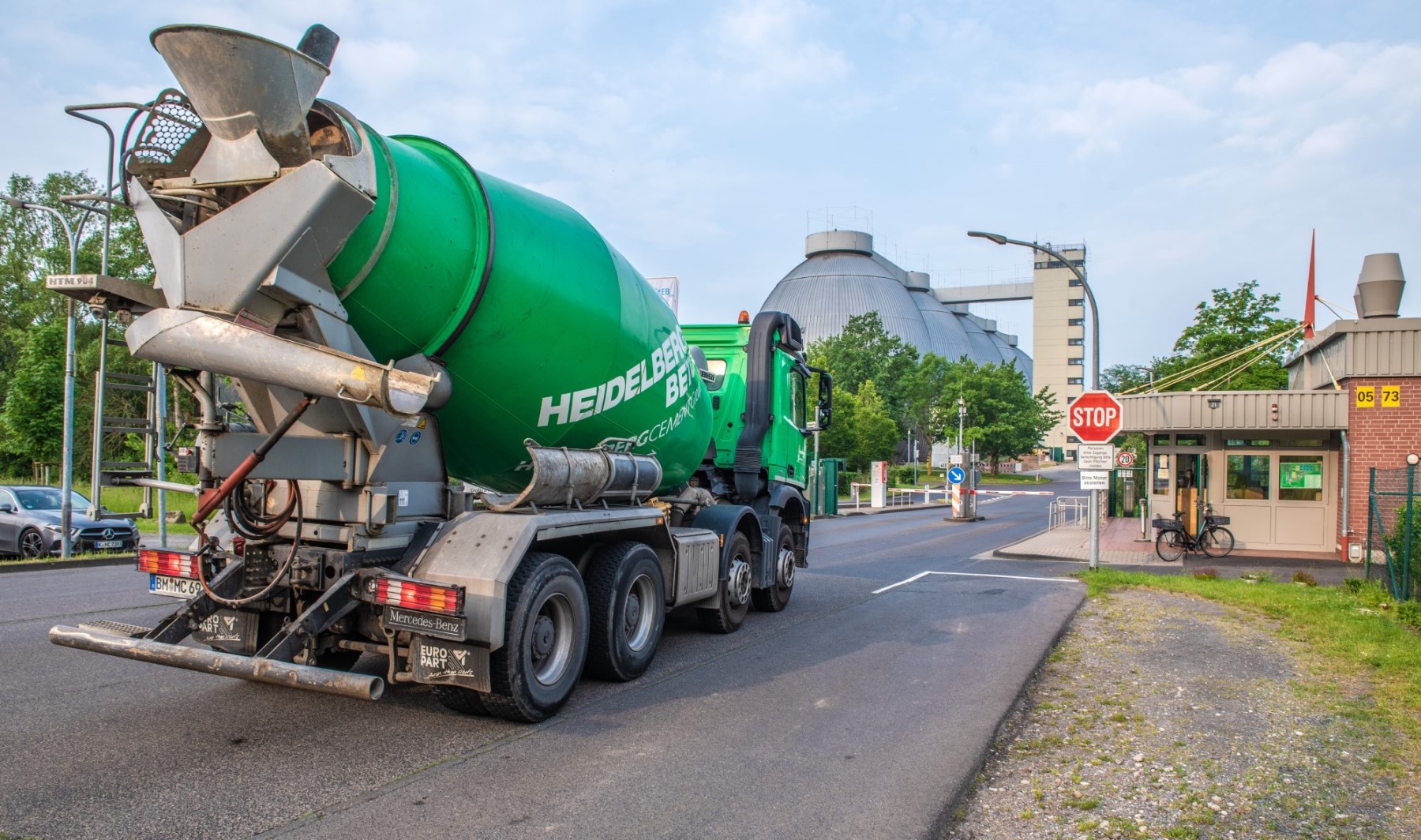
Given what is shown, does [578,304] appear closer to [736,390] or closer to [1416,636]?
[736,390]

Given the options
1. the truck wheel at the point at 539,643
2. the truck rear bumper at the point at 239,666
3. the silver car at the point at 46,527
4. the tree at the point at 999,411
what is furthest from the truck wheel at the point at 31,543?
the tree at the point at 999,411

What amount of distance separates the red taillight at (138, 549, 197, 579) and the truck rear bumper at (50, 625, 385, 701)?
62 cm

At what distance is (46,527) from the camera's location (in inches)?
610

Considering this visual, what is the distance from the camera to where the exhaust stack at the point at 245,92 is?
4.30 metres

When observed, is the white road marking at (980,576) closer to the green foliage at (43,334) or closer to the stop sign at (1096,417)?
the stop sign at (1096,417)

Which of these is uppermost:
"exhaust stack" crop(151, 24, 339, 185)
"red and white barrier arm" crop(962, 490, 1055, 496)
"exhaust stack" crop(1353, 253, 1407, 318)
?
"exhaust stack" crop(1353, 253, 1407, 318)

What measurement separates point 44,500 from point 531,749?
1595cm

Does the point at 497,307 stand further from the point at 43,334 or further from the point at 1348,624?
the point at 43,334

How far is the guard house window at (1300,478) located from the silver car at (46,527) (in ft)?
72.4

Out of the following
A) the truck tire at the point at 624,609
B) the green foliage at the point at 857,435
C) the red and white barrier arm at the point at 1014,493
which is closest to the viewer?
the truck tire at the point at 624,609

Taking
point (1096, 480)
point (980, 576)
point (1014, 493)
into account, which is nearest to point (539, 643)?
point (980, 576)

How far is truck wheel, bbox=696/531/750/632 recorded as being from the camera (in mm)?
8891

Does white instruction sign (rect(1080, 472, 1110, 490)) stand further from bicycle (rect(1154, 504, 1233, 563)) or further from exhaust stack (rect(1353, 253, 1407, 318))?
exhaust stack (rect(1353, 253, 1407, 318))

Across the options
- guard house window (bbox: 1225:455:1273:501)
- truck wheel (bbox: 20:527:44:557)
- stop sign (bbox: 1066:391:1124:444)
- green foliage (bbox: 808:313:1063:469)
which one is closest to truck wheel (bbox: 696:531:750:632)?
stop sign (bbox: 1066:391:1124:444)
